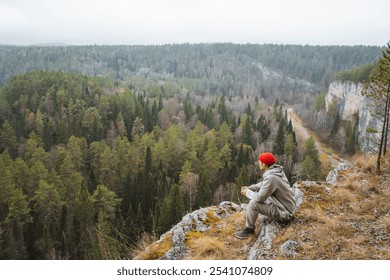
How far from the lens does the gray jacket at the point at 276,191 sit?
25.7 ft

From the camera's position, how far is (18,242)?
38188 mm

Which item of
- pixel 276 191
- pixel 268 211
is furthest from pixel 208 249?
pixel 276 191

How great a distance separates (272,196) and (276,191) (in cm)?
15

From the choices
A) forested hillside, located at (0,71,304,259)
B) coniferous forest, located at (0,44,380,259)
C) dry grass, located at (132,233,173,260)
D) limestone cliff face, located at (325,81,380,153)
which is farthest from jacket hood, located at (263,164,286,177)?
limestone cliff face, located at (325,81,380,153)

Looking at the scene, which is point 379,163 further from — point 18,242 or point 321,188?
point 18,242

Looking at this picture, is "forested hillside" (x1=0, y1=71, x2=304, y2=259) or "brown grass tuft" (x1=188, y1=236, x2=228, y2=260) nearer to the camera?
"brown grass tuft" (x1=188, y1=236, x2=228, y2=260)

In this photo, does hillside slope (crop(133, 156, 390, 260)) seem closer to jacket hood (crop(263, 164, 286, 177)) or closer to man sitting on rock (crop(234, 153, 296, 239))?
man sitting on rock (crop(234, 153, 296, 239))

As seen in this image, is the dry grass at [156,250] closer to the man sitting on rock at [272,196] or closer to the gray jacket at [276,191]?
the man sitting on rock at [272,196]

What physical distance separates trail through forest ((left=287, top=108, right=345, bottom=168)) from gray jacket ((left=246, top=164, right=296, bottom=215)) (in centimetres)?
5024

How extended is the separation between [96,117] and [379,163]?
7544cm

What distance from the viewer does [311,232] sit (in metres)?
7.96

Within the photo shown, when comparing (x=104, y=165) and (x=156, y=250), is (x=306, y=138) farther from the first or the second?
(x=156, y=250)

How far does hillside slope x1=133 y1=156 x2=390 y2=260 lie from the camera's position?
24.3 ft
